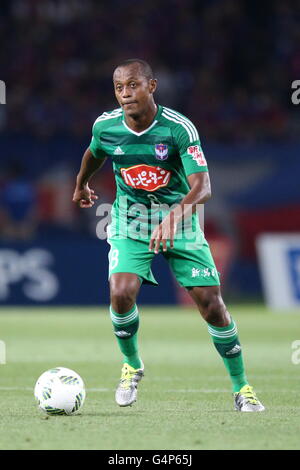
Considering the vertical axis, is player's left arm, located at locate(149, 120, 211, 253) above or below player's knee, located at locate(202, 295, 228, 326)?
above

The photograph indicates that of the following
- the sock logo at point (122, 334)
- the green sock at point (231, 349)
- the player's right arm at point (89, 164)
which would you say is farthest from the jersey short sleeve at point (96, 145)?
the green sock at point (231, 349)

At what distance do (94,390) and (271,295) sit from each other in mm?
9976

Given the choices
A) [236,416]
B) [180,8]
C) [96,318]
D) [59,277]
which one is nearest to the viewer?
[236,416]

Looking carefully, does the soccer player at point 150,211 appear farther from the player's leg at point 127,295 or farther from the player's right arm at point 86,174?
the player's right arm at point 86,174

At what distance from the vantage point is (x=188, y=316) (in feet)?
52.1

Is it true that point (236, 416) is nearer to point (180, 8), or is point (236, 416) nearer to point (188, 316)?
point (188, 316)

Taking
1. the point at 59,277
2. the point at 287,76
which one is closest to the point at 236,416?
the point at 59,277

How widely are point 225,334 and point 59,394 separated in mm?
1154

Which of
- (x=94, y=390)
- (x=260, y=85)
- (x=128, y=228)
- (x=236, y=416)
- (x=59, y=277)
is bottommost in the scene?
(x=236, y=416)

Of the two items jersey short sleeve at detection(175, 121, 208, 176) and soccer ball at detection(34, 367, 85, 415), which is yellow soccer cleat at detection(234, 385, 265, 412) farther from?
jersey short sleeve at detection(175, 121, 208, 176)

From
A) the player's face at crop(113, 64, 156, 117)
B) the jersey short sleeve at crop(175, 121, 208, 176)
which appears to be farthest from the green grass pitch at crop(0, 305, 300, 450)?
the player's face at crop(113, 64, 156, 117)

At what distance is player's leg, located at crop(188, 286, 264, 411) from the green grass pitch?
14 centimetres

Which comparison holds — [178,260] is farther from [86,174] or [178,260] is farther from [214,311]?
[86,174]

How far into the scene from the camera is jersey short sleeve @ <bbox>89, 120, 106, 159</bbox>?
6.92 meters
